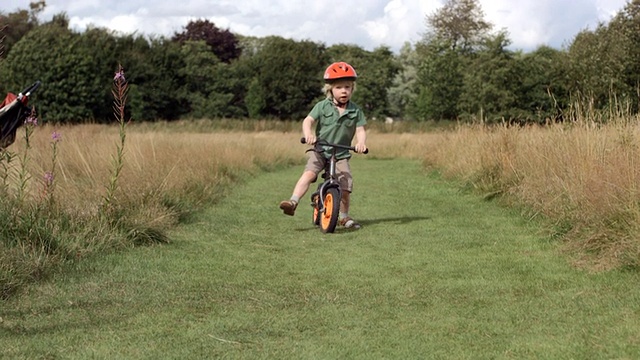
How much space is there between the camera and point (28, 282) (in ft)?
16.7

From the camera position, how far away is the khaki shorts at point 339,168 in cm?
840

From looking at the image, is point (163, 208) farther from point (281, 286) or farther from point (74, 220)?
point (281, 286)

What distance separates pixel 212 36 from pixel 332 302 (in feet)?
226

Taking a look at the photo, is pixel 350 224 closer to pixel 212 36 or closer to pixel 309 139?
pixel 309 139

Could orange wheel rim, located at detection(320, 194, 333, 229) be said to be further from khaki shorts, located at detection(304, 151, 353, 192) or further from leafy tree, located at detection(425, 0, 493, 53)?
leafy tree, located at detection(425, 0, 493, 53)

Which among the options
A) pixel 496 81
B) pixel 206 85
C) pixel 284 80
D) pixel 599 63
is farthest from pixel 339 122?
pixel 284 80

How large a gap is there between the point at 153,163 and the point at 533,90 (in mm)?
37445

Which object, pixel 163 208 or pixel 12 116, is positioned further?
pixel 163 208

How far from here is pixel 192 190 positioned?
10.4 metres

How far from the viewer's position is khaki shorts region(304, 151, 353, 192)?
27.6 ft

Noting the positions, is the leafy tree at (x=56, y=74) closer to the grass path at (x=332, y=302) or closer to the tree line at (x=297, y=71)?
the tree line at (x=297, y=71)

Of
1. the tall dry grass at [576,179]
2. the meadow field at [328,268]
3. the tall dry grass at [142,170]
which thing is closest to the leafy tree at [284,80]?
the tall dry grass at [142,170]

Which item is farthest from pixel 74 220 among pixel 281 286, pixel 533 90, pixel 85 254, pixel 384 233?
pixel 533 90

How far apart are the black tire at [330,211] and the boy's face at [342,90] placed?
1.02 m
